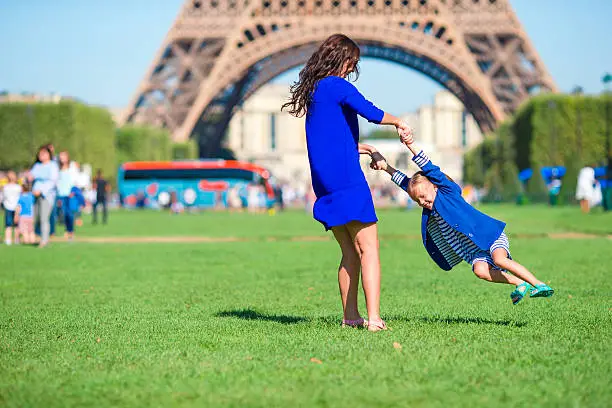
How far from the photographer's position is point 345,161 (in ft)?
19.4

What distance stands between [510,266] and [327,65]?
1.55 meters

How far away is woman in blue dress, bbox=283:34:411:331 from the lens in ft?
19.4

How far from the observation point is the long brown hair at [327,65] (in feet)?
20.1

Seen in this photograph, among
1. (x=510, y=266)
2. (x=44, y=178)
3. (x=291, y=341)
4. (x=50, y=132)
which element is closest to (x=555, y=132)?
(x=50, y=132)

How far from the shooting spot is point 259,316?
694 centimetres

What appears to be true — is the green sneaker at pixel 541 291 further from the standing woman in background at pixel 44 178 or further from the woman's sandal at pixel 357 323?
the standing woman in background at pixel 44 178

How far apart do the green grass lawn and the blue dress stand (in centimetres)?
68

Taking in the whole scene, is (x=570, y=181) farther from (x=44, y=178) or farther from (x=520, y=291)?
(x=520, y=291)

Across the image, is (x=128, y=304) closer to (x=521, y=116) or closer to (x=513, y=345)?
(x=513, y=345)

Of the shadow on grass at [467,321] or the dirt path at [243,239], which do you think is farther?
the dirt path at [243,239]

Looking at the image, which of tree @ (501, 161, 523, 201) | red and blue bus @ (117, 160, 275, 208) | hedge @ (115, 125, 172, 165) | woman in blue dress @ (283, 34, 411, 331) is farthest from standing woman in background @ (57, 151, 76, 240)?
hedge @ (115, 125, 172, 165)

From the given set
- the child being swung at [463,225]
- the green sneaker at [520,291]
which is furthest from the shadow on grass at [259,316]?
the green sneaker at [520,291]

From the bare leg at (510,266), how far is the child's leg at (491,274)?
8cm

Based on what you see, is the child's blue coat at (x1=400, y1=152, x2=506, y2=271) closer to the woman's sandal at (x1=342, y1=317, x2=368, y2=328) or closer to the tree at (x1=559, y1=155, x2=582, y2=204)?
the woman's sandal at (x1=342, y1=317, x2=368, y2=328)
